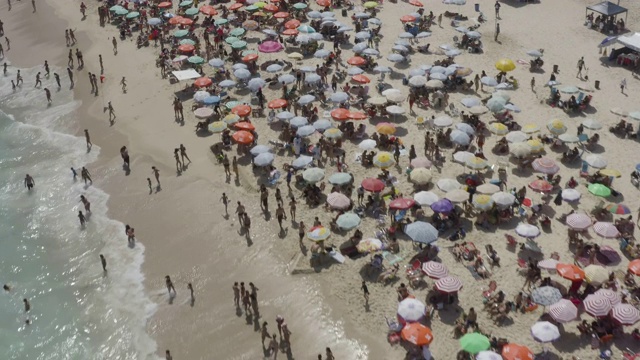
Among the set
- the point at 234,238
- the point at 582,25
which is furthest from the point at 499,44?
the point at 234,238

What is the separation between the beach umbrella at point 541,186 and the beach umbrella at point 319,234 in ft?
27.9

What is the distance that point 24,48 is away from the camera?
43312 millimetres

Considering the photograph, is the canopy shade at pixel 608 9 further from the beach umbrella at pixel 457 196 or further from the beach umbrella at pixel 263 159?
the beach umbrella at pixel 263 159

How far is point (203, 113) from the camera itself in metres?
30.5

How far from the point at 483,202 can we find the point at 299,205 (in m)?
7.28

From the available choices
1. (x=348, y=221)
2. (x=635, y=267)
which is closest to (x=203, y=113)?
(x=348, y=221)

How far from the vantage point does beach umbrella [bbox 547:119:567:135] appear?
27.5 metres

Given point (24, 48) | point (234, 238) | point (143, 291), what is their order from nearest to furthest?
point (143, 291) < point (234, 238) < point (24, 48)

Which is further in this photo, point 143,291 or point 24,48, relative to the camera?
point 24,48

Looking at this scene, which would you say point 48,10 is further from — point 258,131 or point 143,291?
point 143,291

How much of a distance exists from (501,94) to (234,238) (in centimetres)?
1556

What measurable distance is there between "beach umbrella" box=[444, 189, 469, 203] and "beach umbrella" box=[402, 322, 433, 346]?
6.57 m

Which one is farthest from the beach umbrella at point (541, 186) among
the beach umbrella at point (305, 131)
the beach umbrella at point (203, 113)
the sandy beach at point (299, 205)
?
the beach umbrella at point (203, 113)

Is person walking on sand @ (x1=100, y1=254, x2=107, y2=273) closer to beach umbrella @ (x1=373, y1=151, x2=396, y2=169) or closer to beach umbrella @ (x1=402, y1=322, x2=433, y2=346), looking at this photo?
beach umbrella @ (x1=373, y1=151, x2=396, y2=169)
